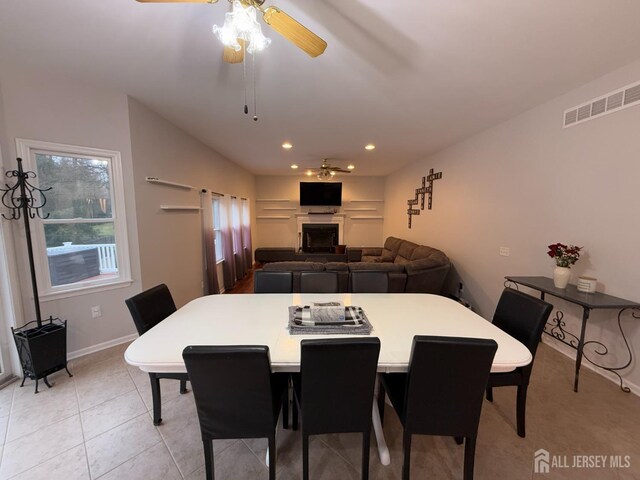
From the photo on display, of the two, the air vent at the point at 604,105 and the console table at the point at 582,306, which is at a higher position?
the air vent at the point at 604,105

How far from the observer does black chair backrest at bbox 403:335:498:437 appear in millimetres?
1103

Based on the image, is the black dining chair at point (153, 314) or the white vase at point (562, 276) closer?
the black dining chair at point (153, 314)

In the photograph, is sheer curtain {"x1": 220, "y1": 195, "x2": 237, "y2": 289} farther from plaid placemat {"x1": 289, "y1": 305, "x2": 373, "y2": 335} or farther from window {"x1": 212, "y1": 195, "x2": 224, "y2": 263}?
plaid placemat {"x1": 289, "y1": 305, "x2": 373, "y2": 335}

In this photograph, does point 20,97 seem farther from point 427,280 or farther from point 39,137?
point 427,280

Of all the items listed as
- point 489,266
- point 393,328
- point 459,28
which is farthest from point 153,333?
point 489,266

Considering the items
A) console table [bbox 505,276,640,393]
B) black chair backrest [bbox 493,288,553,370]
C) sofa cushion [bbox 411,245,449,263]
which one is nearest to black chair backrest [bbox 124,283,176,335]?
black chair backrest [bbox 493,288,553,370]

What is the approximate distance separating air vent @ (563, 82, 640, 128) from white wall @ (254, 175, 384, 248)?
17.4ft

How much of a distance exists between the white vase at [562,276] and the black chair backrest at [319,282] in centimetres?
207

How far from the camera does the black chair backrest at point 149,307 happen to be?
165 centimetres

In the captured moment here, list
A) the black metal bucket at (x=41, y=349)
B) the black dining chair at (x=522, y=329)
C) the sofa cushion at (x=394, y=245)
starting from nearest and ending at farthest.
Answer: the black dining chair at (x=522, y=329), the black metal bucket at (x=41, y=349), the sofa cushion at (x=394, y=245)

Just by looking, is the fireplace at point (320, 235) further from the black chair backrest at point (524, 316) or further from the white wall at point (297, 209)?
the black chair backrest at point (524, 316)

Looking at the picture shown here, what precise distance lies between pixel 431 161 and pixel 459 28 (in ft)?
11.7

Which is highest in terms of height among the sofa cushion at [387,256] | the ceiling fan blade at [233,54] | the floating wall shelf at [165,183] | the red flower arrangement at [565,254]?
the ceiling fan blade at [233,54]

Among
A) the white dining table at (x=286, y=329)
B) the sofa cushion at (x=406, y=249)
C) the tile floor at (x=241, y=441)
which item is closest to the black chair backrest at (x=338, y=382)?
the white dining table at (x=286, y=329)
